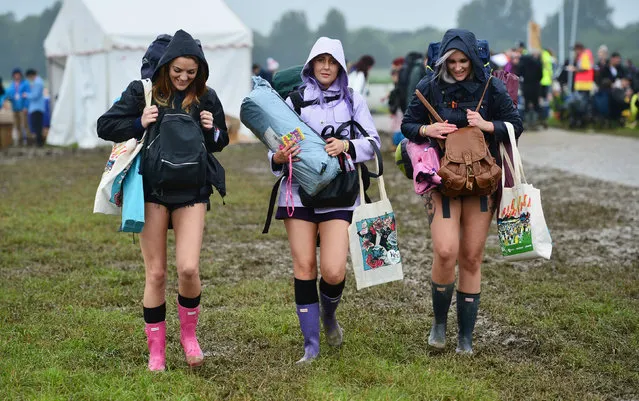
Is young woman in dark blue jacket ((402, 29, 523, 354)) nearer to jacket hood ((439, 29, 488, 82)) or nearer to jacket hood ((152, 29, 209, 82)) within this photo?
jacket hood ((439, 29, 488, 82))

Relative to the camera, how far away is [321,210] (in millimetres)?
5230

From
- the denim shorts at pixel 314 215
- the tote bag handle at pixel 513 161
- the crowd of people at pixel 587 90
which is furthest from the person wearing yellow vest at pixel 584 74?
the denim shorts at pixel 314 215

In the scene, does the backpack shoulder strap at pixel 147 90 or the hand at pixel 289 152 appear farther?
the hand at pixel 289 152

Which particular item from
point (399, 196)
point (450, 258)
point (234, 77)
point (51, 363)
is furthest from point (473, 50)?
point (234, 77)

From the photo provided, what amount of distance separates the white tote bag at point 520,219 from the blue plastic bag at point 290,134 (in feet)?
3.38

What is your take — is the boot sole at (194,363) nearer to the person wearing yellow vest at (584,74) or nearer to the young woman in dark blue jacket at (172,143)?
the young woman in dark blue jacket at (172,143)

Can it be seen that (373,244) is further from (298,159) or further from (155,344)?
(155,344)

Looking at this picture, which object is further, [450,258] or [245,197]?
[245,197]

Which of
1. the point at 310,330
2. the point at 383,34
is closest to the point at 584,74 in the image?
the point at 310,330

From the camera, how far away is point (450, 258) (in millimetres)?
5371

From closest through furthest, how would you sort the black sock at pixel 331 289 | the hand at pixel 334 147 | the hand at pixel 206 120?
the hand at pixel 206 120
the hand at pixel 334 147
the black sock at pixel 331 289

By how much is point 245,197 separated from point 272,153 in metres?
7.76

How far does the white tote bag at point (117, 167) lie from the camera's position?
4.89 meters

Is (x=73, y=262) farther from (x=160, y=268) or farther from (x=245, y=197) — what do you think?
(x=245, y=197)
